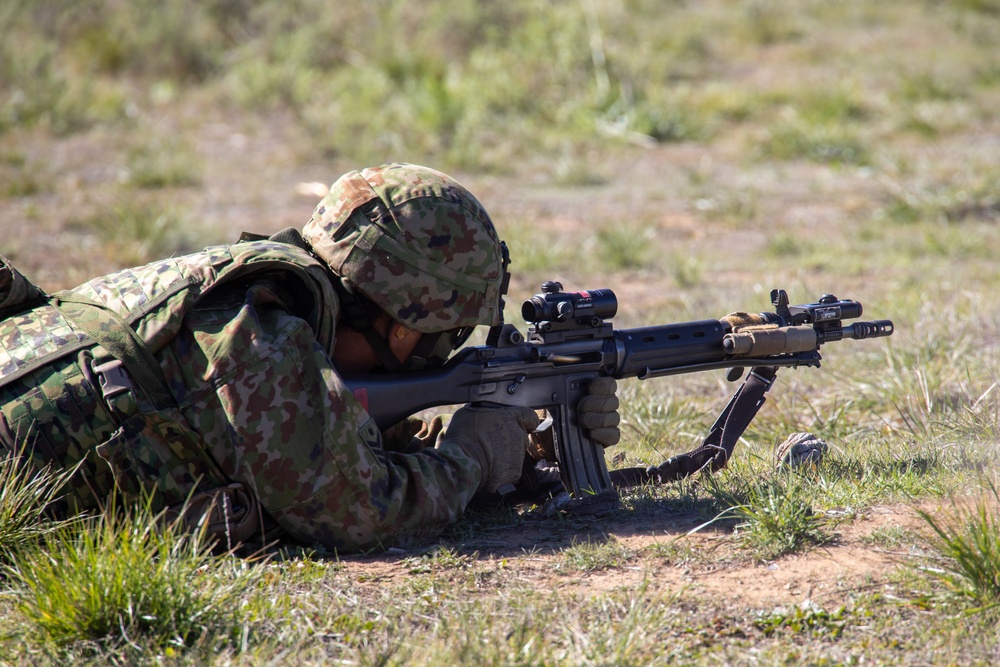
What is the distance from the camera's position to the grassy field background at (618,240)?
2703 millimetres

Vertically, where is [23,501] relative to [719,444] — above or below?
above

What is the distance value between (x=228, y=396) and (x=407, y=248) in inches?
30.6

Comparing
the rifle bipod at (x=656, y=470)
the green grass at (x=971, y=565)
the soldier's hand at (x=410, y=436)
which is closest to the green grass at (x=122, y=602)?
the soldier's hand at (x=410, y=436)

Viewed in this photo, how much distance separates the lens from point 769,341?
4.11 m

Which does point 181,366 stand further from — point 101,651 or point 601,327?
point 601,327

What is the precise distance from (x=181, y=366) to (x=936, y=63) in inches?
592

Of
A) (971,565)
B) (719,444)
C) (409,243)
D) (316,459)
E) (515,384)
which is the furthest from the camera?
(719,444)

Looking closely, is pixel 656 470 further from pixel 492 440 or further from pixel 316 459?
pixel 316 459

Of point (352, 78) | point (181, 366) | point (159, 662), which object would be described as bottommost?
point (159, 662)

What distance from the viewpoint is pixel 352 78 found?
47.0ft

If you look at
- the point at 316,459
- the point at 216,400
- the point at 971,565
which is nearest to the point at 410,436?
the point at 316,459

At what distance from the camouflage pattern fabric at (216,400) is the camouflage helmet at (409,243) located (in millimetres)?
Answer: 189

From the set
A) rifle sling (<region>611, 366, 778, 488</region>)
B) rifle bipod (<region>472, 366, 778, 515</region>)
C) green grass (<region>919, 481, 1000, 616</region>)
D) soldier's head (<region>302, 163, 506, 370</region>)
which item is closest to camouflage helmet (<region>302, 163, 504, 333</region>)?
soldier's head (<region>302, 163, 506, 370</region>)

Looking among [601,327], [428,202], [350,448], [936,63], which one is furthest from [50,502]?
[936,63]
